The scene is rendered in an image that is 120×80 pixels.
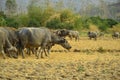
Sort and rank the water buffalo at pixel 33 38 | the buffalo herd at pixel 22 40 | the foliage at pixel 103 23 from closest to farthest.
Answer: the buffalo herd at pixel 22 40 → the water buffalo at pixel 33 38 → the foliage at pixel 103 23

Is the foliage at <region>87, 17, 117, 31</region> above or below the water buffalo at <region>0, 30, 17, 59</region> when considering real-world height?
below

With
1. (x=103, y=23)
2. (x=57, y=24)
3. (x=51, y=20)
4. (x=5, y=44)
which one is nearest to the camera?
(x=5, y=44)

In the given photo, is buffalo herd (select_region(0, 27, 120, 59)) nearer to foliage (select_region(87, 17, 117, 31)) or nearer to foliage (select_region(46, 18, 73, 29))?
foliage (select_region(46, 18, 73, 29))

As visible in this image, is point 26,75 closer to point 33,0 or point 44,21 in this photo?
point 44,21

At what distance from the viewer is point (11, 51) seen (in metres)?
16.8

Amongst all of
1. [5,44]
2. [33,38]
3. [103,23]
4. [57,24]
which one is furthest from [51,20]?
[5,44]

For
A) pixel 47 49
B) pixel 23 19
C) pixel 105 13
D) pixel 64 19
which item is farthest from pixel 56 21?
pixel 105 13

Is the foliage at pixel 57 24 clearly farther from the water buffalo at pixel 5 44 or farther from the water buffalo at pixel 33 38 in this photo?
the water buffalo at pixel 5 44

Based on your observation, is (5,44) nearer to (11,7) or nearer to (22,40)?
(22,40)

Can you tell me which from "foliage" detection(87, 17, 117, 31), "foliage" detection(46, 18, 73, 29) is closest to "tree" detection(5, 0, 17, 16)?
"foliage" detection(87, 17, 117, 31)

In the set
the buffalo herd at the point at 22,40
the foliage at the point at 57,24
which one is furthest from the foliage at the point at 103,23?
the buffalo herd at the point at 22,40

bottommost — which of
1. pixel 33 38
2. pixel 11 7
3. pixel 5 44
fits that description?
pixel 5 44

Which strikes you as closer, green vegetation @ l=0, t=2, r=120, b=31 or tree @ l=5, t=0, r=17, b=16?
green vegetation @ l=0, t=2, r=120, b=31

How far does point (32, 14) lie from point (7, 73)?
59.7 metres
